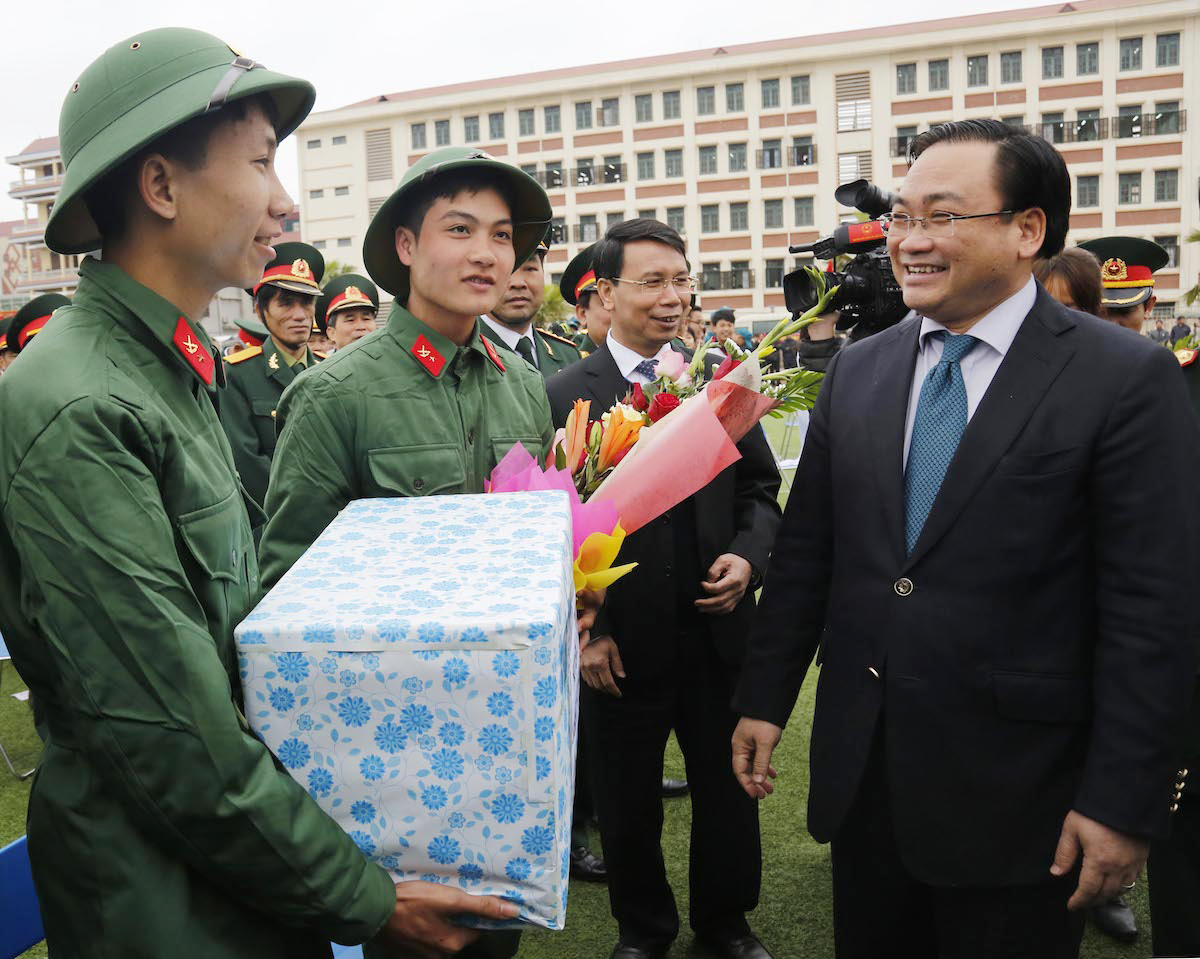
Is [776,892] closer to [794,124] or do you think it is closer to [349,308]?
[349,308]

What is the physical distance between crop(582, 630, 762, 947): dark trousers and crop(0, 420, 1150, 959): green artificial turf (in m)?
0.20

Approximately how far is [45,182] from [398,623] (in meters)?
72.6

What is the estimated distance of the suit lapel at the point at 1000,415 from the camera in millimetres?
1955

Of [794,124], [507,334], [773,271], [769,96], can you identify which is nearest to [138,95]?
[507,334]

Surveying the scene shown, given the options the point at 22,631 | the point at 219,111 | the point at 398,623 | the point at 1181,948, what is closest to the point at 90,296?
the point at 219,111

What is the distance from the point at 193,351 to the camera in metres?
1.51

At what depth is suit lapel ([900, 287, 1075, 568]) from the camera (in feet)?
6.41

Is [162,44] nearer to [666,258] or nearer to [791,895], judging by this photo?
[666,258]

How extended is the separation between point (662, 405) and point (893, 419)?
63 centimetres

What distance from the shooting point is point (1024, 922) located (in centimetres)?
198

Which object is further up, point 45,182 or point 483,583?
point 45,182

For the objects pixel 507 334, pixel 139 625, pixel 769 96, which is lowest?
pixel 139 625

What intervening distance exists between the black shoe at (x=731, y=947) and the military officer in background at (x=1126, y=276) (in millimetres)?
3009

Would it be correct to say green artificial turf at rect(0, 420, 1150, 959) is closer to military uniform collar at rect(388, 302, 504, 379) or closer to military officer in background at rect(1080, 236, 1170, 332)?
military uniform collar at rect(388, 302, 504, 379)
